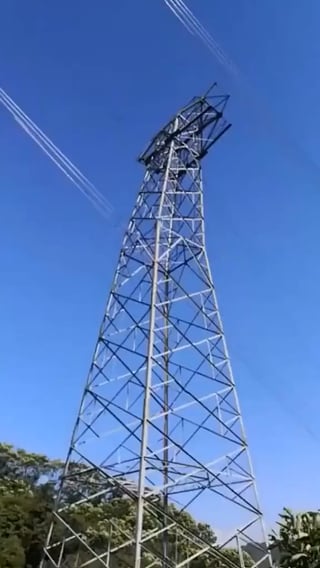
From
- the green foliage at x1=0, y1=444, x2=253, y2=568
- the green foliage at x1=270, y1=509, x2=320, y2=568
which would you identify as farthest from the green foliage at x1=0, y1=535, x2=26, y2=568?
the green foliage at x1=270, y1=509, x2=320, y2=568

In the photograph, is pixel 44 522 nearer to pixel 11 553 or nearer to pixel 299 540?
pixel 11 553

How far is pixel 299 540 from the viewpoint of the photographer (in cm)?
1166

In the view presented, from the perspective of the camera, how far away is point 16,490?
3002cm

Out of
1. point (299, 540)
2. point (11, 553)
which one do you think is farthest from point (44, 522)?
point (299, 540)

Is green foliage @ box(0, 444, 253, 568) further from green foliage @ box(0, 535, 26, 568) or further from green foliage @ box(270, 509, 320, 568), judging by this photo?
green foliage @ box(270, 509, 320, 568)

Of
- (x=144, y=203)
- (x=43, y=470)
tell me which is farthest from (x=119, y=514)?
(x=144, y=203)

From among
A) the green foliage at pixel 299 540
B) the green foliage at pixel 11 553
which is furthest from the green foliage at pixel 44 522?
the green foliage at pixel 299 540

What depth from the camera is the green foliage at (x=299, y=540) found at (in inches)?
445

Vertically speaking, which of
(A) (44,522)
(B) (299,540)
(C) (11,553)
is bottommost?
(B) (299,540)

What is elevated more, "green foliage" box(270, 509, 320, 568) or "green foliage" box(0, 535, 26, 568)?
"green foliage" box(0, 535, 26, 568)

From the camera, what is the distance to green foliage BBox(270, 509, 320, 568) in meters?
11.3

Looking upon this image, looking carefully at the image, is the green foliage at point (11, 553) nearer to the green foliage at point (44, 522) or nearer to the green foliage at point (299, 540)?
the green foliage at point (44, 522)

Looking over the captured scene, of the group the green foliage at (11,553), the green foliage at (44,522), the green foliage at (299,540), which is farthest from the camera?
the green foliage at (11,553)

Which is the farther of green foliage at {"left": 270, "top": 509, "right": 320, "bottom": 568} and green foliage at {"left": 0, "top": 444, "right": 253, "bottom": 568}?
green foliage at {"left": 0, "top": 444, "right": 253, "bottom": 568}
